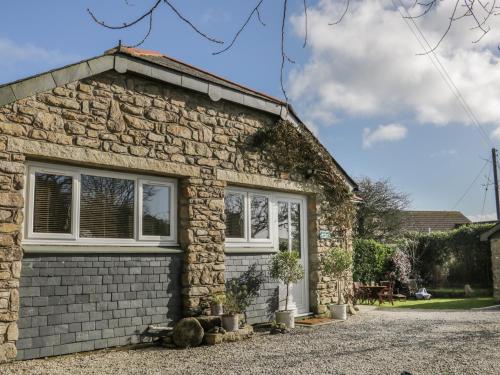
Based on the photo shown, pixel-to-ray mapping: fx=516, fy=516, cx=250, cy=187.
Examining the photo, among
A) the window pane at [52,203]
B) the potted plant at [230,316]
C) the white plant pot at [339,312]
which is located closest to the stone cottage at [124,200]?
the window pane at [52,203]

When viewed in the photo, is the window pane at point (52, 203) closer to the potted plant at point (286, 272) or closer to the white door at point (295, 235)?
the potted plant at point (286, 272)

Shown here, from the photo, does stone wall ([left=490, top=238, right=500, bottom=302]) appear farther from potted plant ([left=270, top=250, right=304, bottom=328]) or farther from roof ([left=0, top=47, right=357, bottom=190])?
potted plant ([left=270, top=250, right=304, bottom=328])

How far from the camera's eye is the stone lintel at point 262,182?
30.7 ft

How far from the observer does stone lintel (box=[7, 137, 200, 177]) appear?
6812mm

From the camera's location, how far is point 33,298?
6785 mm

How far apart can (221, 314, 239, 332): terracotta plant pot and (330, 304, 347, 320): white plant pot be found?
124 inches

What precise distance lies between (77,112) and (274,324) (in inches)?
193

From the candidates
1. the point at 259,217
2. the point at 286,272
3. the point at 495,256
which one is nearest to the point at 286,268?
the point at 286,272

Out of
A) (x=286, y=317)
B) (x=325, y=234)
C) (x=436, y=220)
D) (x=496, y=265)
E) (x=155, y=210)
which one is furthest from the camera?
(x=436, y=220)

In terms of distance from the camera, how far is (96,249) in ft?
24.5

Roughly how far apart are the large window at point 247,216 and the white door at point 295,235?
0.42 m

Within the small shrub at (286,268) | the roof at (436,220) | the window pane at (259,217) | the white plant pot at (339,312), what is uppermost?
the roof at (436,220)

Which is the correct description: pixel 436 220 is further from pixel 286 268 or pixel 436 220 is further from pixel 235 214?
pixel 235 214

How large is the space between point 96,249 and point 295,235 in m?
4.73
